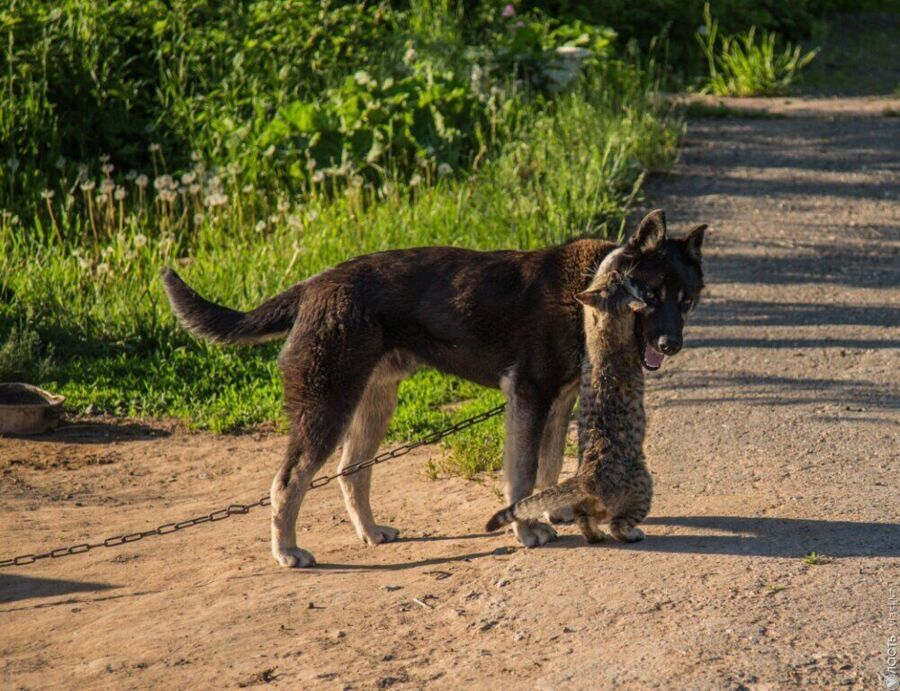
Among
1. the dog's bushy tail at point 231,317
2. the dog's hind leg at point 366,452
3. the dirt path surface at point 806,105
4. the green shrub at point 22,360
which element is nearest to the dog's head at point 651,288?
the dog's hind leg at point 366,452

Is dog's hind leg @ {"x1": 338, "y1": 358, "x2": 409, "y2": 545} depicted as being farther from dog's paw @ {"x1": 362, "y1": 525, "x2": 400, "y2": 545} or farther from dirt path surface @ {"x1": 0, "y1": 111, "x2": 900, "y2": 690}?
dirt path surface @ {"x1": 0, "y1": 111, "x2": 900, "y2": 690}

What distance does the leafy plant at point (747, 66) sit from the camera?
15102 millimetres

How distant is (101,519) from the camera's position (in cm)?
696

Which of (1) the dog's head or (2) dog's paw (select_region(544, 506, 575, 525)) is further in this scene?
(2) dog's paw (select_region(544, 506, 575, 525))

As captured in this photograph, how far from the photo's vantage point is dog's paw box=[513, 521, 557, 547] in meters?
5.94

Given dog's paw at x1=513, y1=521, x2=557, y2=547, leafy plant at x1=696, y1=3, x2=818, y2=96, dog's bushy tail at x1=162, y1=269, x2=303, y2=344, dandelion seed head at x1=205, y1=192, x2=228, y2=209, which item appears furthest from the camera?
leafy plant at x1=696, y1=3, x2=818, y2=96

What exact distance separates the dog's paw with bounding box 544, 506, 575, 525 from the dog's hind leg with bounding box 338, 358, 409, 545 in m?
0.75

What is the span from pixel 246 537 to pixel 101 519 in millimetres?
898

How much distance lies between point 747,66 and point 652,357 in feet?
33.8

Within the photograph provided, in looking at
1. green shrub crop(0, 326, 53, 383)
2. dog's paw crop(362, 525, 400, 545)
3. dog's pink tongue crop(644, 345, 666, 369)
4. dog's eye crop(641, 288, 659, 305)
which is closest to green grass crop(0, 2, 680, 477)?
green shrub crop(0, 326, 53, 383)

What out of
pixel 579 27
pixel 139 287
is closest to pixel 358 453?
pixel 139 287

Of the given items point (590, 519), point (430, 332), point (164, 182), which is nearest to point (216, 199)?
point (164, 182)

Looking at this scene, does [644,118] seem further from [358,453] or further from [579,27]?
[358,453]

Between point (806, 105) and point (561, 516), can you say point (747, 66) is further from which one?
point (561, 516)
